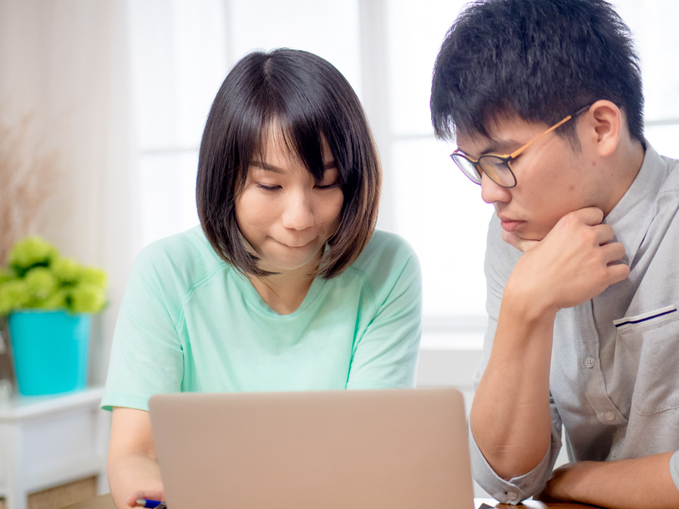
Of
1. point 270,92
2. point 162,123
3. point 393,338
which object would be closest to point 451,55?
point 270,92

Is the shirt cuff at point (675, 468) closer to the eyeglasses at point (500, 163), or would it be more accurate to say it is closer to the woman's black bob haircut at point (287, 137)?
the eyeglasses at point (500, 163)

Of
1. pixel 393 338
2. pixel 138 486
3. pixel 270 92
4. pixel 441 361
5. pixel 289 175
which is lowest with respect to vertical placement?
pixel 441 361

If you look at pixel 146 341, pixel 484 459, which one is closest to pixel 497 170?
pixel 484 459

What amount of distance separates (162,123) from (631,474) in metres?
2.08

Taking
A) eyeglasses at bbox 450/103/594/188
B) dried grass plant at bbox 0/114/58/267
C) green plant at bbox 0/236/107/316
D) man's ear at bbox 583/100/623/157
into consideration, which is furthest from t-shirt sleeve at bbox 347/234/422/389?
dried grass plant at bbox 0/114/58/267

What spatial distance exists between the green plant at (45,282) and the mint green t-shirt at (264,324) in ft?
3.63

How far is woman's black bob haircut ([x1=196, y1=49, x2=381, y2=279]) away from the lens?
1.07 m

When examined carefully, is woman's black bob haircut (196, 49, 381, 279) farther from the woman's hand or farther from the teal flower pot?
the teal flower pot

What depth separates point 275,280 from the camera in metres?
1.28

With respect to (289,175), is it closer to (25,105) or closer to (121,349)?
(121,349)

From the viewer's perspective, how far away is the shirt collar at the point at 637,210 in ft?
3.28

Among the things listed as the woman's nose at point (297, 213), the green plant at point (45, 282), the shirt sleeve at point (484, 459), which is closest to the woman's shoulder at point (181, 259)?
the woman's nose at point (297, 213)

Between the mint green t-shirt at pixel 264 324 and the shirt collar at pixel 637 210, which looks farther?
the mint green t-shirt at pixel 264 324

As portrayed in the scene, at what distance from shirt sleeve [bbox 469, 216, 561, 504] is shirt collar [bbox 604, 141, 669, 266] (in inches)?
7.6
